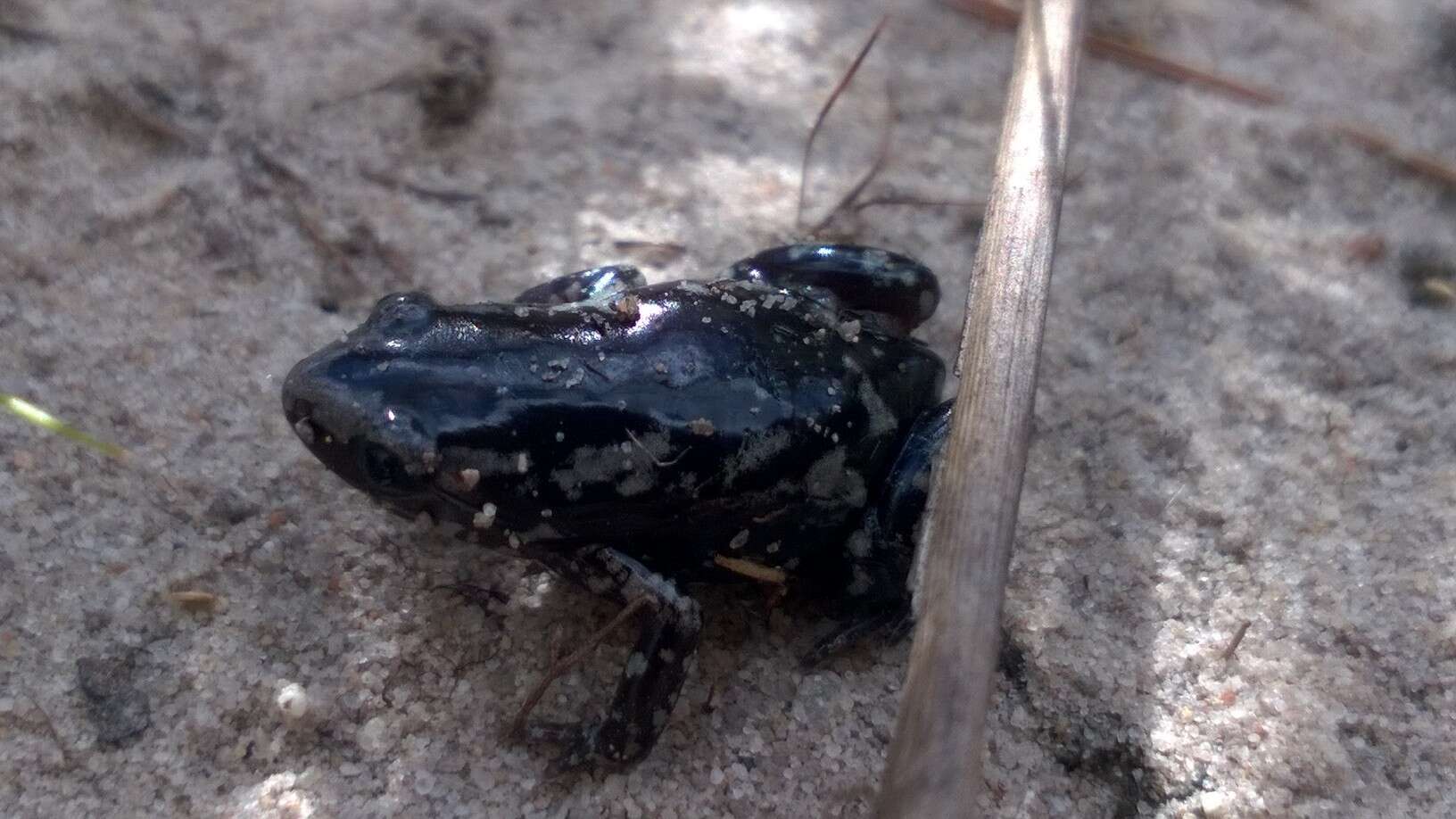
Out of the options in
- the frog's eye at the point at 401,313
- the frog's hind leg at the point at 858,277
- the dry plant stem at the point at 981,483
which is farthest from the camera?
the frog's hind leg at the point at 858,277

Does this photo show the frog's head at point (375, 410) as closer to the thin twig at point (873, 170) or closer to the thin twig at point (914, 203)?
the thin twig at point (873, 170)

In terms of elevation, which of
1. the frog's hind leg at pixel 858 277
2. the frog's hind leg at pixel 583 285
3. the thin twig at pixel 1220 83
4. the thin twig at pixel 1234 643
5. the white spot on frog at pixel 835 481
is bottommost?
the thin twig at pixel 1234 643

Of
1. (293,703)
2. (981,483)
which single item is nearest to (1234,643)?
(981,483)

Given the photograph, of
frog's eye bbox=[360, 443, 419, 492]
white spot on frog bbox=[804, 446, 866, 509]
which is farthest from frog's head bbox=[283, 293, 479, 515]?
white spot on frog bbox=[804, 446, 866, 509]

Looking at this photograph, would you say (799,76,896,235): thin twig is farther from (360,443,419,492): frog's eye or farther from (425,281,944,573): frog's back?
(360,443,419,492): frog's eye

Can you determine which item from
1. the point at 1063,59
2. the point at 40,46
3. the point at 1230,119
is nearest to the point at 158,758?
the point at 40,46

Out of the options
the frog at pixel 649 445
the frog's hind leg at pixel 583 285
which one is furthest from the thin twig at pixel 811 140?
the frog at pixel 649 445
